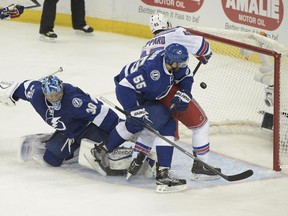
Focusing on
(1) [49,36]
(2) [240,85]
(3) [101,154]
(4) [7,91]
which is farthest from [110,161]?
(1) [49,36]

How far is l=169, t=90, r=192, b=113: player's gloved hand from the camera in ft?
16.1

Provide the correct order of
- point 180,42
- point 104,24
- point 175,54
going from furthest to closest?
1. point 104,24
2. point 180,42
3. point 175,54

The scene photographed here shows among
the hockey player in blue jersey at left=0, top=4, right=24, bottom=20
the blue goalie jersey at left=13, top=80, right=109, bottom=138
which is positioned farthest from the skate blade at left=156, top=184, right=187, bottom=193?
the hockey player in blue jersey at left=0, top=4, right=24, bottom=20

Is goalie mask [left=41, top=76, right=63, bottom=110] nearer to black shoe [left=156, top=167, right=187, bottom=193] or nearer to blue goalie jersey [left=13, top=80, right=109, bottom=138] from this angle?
blue goalie jersey [left=13, top=80, right=109, bottom=138]

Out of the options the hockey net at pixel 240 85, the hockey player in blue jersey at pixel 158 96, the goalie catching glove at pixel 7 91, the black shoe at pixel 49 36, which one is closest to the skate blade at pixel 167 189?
the hockey player in blue jersey at pixel 158 96

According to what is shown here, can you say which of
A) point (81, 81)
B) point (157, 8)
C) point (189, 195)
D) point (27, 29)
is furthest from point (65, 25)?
point (189, 195)

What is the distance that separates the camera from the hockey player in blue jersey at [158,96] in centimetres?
487

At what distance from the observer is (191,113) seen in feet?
16.7

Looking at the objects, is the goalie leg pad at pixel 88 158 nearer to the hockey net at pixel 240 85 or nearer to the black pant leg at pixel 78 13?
the hockey net at pixel 240 85

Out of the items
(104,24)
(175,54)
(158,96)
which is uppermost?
(175,54)

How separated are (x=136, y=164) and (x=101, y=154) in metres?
0.25

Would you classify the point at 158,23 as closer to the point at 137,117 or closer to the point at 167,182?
the point at 137,117

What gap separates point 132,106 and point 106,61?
11.9ft

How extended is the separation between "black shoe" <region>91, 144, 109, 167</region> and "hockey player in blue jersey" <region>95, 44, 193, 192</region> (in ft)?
0.74
